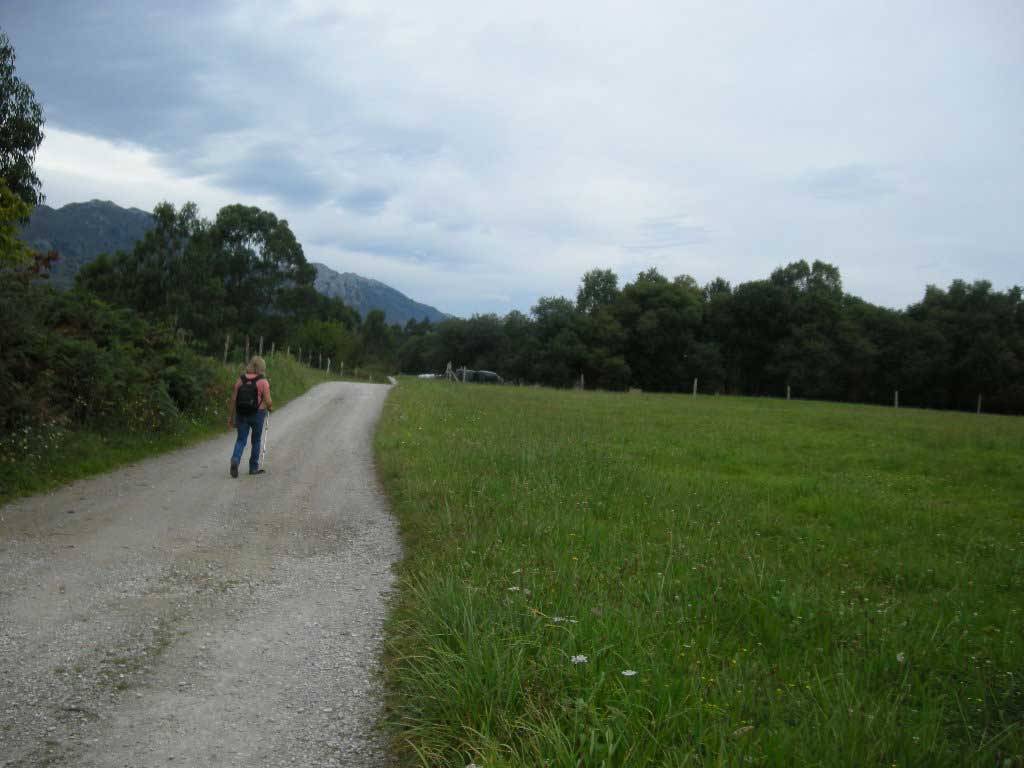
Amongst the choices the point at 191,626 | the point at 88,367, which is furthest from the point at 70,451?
the point at 191,626

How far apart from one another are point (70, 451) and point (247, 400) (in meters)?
2.79

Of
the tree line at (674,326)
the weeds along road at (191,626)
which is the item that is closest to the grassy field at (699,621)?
the weeds along road at (191,626)

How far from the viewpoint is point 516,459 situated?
1198 cm

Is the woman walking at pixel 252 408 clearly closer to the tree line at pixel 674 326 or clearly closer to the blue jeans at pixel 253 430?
the blue jeans at pixel 253 430

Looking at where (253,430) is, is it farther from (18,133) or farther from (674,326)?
(674,326)

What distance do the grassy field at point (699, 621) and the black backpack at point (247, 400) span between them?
2.63m

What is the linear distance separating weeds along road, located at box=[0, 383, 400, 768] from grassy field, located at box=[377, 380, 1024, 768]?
43 centimetres

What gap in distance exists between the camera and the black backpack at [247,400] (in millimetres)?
12008

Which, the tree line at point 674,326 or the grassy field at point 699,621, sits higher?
the tree line at point 674,326

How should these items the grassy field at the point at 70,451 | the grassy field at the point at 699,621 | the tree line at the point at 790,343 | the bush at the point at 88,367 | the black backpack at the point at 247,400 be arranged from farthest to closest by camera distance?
the tree line at the point at 790,343, the black backpack at the point at 247,400, the bush at the point at 88,367, the grassy field at the point at 70,451, the grassy field at the point at 699,621

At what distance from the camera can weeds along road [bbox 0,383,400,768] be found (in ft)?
12.1

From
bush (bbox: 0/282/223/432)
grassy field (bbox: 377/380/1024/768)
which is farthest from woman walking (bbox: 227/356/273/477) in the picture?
bush (bbox: 0/282/223/432)

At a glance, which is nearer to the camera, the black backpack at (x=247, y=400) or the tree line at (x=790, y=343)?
the black backpack at (x=247, y=400)

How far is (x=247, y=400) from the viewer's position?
1205cm
